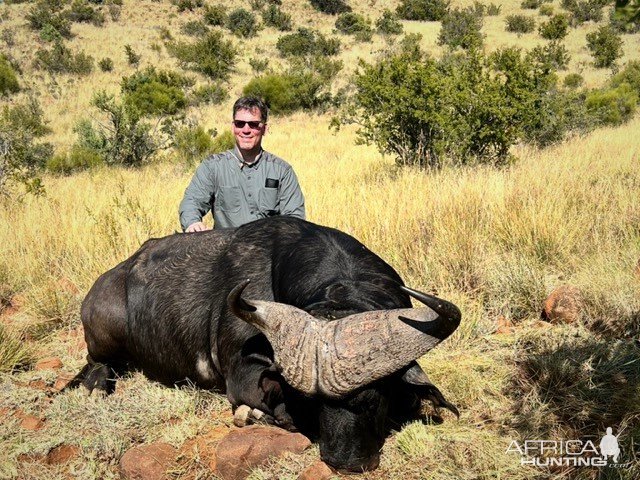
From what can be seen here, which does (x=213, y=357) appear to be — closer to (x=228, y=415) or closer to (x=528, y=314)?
(x=228, y=415)

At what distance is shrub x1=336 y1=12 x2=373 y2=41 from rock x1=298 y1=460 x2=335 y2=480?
37.5 m

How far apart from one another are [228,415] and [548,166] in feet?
20.4

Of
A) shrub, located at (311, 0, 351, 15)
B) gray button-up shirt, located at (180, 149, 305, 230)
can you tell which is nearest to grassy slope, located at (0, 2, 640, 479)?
gray button-up shirt, located at (180, 149, 305, 230)

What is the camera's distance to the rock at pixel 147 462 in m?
3.14

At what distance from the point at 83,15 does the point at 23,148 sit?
36639 mm

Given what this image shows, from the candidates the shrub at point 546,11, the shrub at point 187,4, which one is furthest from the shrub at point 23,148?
the shrub at point 546,11

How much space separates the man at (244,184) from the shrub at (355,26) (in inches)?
1356

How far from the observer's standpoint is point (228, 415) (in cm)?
372

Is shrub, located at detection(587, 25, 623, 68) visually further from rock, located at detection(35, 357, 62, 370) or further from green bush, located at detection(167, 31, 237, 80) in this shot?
rock, located at detection(35, 357, 62, 370)

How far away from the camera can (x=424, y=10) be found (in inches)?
1821

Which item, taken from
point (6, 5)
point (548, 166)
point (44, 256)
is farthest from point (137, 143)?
point (6, 5)

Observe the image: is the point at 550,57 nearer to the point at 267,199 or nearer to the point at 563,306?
the point at 267,199

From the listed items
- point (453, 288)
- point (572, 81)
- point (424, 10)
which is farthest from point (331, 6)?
point (453, 288)

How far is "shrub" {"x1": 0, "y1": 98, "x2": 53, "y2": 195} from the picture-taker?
9.43 m
